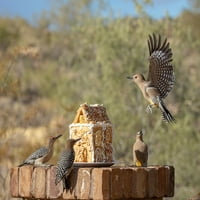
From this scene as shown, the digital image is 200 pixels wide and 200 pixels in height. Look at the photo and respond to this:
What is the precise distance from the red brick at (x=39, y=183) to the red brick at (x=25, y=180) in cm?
5

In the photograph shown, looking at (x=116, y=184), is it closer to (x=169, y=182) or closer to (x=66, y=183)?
(x=66, y=183)

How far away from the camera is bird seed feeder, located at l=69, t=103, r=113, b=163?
6688 mm

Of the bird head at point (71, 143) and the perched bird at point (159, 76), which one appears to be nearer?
the bird head at point (71, 143)

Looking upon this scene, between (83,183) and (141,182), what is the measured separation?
1.48 feet

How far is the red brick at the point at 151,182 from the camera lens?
6141 millimetres

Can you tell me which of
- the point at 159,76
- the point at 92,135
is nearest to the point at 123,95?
the point at 159,76

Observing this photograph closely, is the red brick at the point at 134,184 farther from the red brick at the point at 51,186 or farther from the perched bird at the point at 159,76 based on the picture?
the perched bird at the point at 159,76

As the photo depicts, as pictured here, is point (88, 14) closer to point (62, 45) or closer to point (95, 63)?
point (95, 63)

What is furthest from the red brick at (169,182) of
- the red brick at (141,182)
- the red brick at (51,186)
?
A: the red brick at (51,186)

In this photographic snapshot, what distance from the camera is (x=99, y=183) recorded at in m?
5.91


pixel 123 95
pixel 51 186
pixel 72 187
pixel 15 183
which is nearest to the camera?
pixel 72 187

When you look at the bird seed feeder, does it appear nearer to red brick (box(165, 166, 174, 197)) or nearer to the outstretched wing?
red brick (box(165, 166, 174, 197))

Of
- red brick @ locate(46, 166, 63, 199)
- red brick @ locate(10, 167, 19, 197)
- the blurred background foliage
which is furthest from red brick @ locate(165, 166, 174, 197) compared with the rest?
the blurred background foliage

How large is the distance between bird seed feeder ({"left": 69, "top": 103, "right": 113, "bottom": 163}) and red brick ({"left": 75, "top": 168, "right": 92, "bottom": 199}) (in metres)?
0.54
